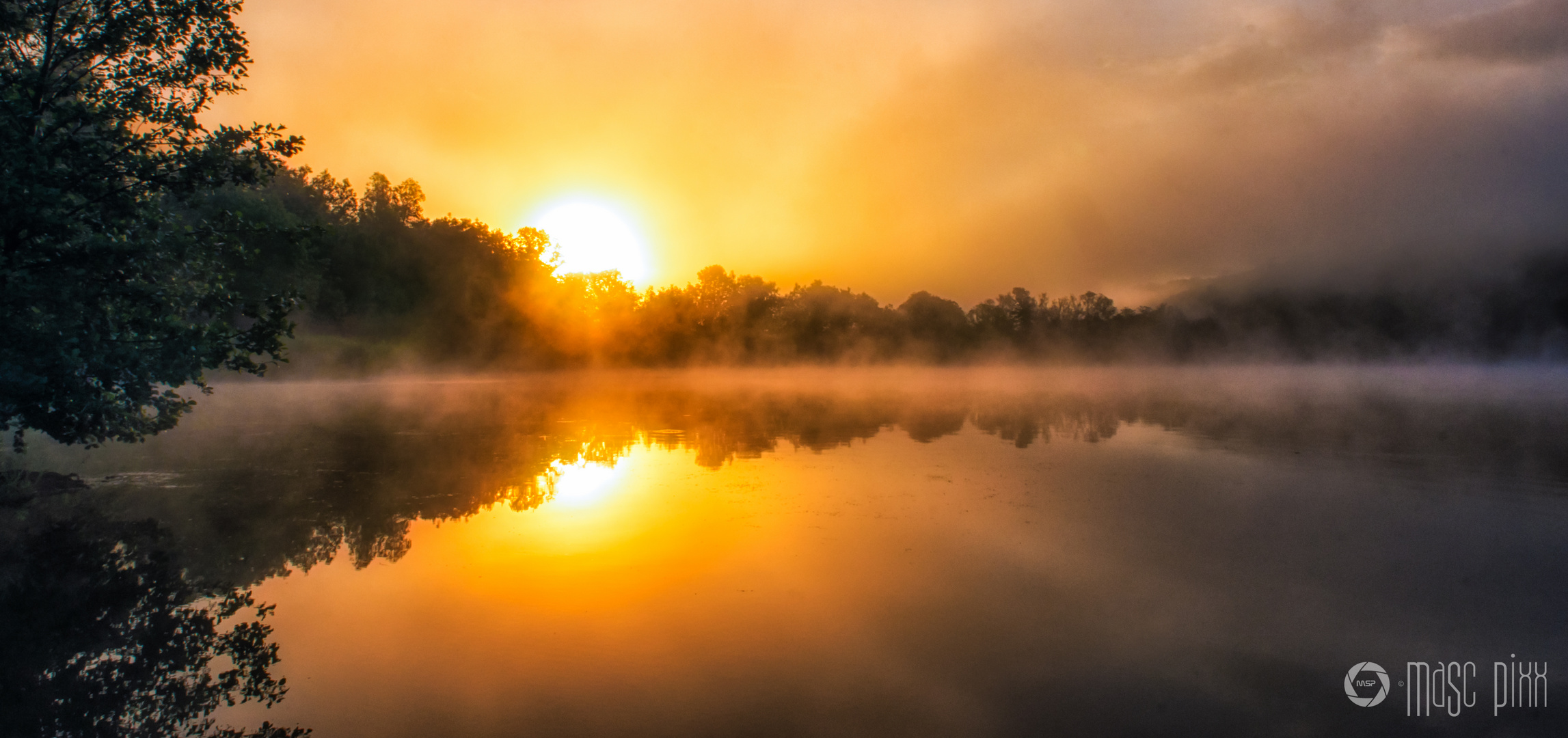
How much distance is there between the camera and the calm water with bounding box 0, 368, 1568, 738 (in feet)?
17.1

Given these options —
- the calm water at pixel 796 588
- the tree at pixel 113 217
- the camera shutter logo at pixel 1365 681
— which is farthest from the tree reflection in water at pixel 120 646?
the camera shutter logo at pixel 1365 681

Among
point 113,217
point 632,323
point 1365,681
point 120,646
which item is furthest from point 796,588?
point 632,323

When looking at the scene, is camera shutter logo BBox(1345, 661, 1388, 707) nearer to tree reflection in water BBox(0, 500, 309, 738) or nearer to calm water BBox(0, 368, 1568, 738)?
calm water BBox(0, 368, 1568, 738)

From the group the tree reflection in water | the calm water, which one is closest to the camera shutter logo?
the calm water

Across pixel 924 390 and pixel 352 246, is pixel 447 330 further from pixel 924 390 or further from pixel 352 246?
pixel 924 390

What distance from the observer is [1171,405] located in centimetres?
3177

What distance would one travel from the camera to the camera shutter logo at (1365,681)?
5371 millimetres

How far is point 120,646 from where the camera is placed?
620cm

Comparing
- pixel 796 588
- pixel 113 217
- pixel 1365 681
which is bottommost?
pixel 1365 681

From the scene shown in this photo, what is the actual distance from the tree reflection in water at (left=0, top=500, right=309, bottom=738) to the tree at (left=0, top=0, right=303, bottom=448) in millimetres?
1907

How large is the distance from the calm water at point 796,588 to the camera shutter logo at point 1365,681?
76 mm

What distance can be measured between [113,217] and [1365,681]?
13659mm

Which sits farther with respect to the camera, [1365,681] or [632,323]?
[632,323]

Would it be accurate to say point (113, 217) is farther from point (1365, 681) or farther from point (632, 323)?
point (632, 323)
